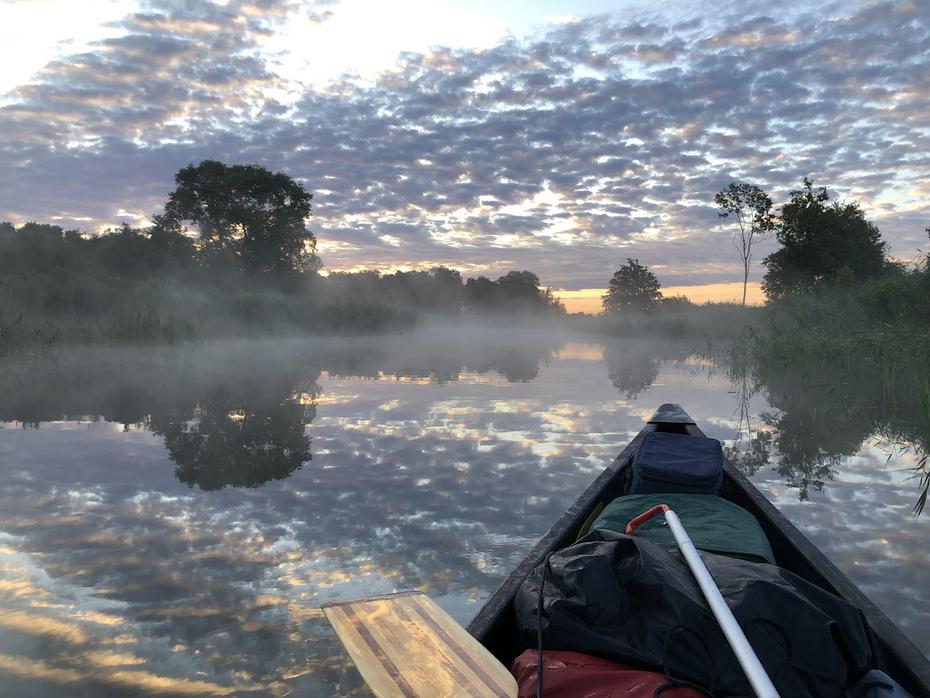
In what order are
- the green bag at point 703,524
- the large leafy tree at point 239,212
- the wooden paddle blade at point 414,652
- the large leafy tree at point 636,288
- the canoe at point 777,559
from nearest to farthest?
1. the wooden paddle blade at point 414,652
2. the canoe at point 777,559
3. the green bag at point 703,524
4. the large leafy tree at point 239,212
5. the large leafy tree at point 636,288

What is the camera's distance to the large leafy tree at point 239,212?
36688 millimetres

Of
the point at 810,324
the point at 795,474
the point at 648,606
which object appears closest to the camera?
the point at 648,606

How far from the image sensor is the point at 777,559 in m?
3.05

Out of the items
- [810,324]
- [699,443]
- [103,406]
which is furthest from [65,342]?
[810,324]

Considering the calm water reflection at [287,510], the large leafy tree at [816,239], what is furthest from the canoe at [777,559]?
the large leafy tree at [816,239]

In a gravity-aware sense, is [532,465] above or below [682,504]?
below

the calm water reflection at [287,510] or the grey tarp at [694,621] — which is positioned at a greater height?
the grey tarp at [694,621]

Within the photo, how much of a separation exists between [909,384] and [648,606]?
9218 mm

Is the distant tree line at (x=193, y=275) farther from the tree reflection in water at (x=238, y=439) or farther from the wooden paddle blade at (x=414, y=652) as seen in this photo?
the wooden paddle blade at (x=414, y=652)

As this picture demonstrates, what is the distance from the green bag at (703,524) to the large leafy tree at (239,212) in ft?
122

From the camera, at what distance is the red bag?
1.42 metres

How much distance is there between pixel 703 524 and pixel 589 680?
1.45 m

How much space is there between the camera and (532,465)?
5.46m

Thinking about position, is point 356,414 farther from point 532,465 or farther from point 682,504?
point 682,504
